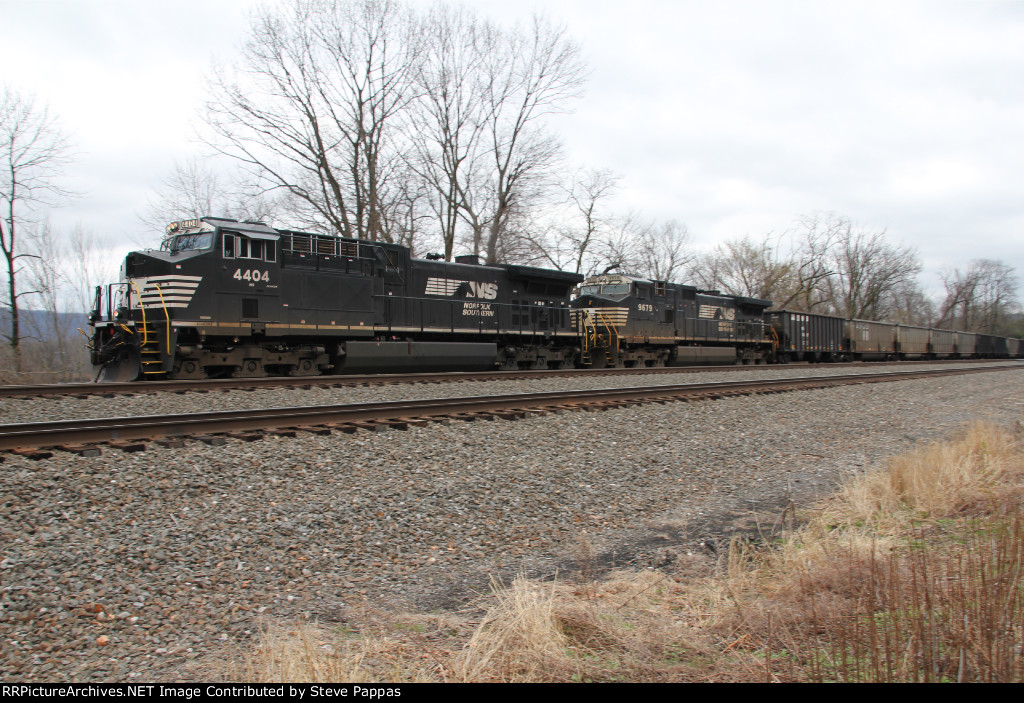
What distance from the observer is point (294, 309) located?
1373 cm

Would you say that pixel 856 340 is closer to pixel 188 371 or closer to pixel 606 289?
pixel 606 289

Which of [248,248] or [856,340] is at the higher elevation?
[248,248]

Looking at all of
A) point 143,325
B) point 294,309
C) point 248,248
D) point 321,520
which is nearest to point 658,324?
point 294,309

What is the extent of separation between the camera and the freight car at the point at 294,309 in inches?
481

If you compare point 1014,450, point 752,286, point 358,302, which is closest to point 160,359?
point 358,302

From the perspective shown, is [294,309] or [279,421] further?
[294,309]

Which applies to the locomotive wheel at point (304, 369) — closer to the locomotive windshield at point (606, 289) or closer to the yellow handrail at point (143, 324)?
the yellow handrail at point (143, 324)

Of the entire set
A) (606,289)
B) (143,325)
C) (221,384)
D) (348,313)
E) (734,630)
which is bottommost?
(734,630)

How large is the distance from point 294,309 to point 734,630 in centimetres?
1263

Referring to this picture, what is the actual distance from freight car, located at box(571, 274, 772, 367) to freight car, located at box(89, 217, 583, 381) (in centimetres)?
304

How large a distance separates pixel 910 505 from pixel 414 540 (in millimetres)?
4093

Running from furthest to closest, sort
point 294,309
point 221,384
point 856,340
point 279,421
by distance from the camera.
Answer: point 856,340, point 294,309, point 221,384, point 279,421

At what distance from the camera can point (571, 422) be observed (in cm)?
798

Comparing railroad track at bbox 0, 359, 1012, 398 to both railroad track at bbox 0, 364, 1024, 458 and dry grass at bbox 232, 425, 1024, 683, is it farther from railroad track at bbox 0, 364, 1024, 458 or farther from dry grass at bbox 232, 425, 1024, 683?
dry grass at bbox 232, 425, 1024, 683
